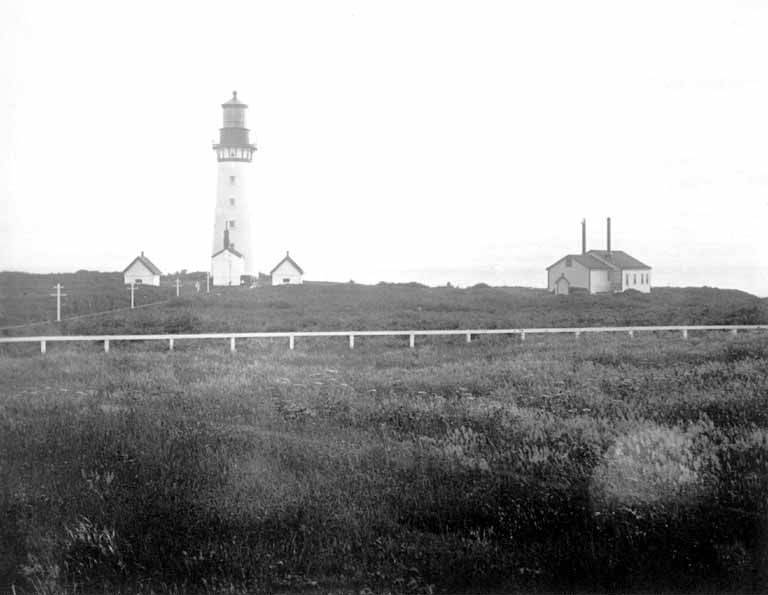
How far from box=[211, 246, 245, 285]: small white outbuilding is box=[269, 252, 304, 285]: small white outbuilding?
218 centimetres

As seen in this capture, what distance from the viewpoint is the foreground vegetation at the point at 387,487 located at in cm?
493

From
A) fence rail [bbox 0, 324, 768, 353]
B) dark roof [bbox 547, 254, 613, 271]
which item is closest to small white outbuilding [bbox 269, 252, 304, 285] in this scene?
fence rail [bbox 0, 324, 768, 353]

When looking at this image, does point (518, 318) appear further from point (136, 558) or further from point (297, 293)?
point (136, 558)

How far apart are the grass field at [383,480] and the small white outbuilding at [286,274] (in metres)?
12.0

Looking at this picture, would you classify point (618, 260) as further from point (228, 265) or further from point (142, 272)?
point (142, 272)

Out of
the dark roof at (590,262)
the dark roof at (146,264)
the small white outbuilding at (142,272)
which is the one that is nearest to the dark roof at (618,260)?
the dark roof at (590,262)

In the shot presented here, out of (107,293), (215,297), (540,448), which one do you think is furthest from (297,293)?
(540,448)

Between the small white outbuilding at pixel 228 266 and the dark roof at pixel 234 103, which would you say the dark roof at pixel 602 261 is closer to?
the small white outbuilding at pixel 228 266

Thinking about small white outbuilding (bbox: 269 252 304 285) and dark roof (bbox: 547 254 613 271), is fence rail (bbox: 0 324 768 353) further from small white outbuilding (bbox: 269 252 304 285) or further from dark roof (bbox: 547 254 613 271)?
dark roof (bbox: 547 254 613 271)

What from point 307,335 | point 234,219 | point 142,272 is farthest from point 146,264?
point 234,219

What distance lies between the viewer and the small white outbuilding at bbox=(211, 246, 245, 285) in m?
27.5

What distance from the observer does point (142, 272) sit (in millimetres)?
16359

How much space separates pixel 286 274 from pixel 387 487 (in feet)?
60.7

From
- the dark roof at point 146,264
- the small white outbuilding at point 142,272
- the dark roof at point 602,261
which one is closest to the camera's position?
the dark roof at point 146,264
